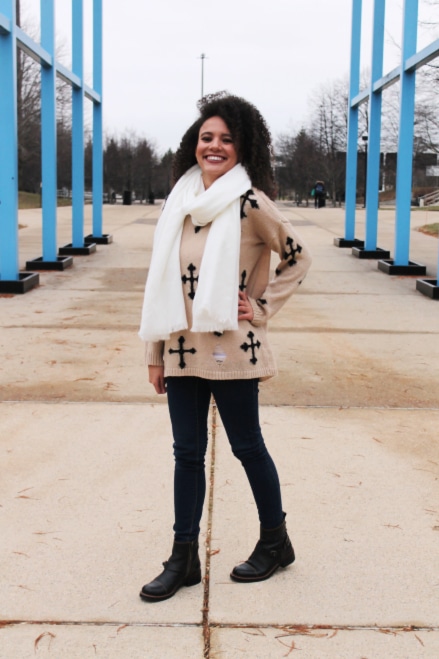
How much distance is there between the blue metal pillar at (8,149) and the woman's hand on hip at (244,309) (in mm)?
7408

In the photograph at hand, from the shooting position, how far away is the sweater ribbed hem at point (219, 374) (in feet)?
9.75

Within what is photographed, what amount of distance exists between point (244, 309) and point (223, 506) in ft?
3.89

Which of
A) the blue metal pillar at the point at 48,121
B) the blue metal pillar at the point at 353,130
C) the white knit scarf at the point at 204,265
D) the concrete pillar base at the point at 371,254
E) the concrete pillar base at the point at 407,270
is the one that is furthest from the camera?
the blue metal pillar at the point at 353,130

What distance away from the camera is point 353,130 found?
16.4m

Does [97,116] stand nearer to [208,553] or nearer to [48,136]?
[48,136]

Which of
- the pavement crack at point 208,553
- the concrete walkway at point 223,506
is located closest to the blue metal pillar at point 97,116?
Answer: the concrete walkway at point 223,506

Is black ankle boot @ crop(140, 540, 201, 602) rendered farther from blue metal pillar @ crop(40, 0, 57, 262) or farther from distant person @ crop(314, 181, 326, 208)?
distant person @ crop(314, 181, 326, 208)

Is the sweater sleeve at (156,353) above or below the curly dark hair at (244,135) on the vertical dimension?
below

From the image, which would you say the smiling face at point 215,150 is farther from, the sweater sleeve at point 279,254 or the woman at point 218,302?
the sweater sleeve at point 279,254

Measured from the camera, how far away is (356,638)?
276 cm

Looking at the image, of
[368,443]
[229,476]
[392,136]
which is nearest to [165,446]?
[229,476]

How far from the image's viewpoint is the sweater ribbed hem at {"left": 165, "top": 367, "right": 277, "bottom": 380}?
297 centimetres

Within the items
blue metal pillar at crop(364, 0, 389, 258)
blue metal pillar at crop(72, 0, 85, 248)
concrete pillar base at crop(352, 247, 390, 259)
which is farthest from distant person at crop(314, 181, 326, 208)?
blue metal pillar at crop(72, 0, 85, 248)

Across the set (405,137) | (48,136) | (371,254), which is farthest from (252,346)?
(371,254)
